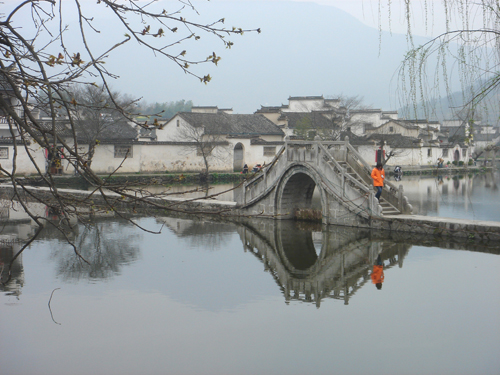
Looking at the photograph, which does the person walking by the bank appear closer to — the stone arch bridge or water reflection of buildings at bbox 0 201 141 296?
the stone arch bridge

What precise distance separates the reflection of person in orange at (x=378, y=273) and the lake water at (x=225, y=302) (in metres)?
0.12

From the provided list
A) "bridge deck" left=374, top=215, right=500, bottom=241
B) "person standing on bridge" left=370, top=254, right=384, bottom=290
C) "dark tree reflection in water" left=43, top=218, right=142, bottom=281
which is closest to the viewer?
"person standing on bridge" left=370, top=254, right=384, bottom=290

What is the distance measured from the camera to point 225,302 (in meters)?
10.8

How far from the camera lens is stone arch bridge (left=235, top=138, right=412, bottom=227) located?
17.7 m

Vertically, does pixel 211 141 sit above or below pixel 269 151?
above

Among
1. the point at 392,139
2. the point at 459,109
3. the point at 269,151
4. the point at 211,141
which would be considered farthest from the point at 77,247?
the point at 392,139

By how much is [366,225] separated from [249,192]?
5777mm

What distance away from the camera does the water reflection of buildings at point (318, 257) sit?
12.2m

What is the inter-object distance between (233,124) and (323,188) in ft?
100

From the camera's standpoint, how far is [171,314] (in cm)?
1010

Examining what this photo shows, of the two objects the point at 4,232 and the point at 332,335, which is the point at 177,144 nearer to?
the point at 4,232

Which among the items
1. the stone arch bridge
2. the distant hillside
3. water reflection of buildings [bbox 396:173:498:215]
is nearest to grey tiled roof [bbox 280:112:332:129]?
water reflection of buildings [bbox 396:173:498:215]

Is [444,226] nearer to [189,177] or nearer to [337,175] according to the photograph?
[337,175]

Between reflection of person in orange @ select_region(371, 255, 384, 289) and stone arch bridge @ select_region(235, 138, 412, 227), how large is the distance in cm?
350
